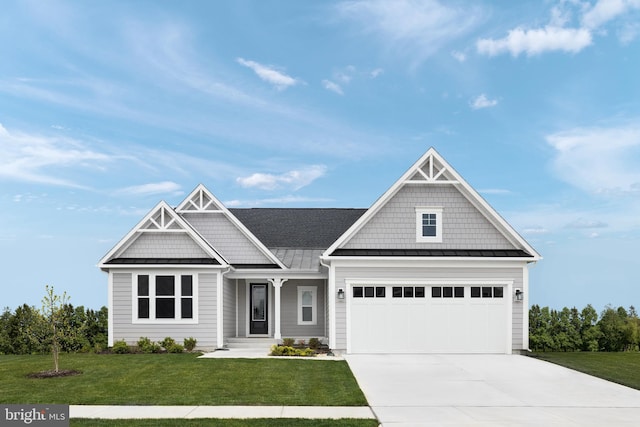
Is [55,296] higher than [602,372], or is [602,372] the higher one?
[55,296]

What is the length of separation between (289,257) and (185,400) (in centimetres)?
1412

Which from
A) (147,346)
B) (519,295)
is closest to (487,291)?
(519,295)

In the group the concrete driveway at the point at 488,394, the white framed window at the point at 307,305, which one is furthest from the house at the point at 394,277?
the white framed window at the point at 307,305

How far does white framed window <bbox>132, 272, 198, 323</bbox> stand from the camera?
2252cm

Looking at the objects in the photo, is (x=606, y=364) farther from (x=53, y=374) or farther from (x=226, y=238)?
(x=53, y=374)

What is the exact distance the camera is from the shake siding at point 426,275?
2114 cm

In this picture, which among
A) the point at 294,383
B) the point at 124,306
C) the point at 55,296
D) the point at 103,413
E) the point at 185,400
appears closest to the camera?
the point at 103,413

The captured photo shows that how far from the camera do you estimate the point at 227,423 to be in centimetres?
1049

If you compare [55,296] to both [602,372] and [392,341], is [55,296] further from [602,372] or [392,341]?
[602,372]

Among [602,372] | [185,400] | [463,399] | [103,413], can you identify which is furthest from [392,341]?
[103,413]

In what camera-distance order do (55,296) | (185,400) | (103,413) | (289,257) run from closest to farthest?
(103,413), (185,400), (55,296), (289,257)

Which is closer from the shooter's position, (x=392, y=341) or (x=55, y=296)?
(x=55, y=296)

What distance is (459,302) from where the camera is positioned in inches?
846

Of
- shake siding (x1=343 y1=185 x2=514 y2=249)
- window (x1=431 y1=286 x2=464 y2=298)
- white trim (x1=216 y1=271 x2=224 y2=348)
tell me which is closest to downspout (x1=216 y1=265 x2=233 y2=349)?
white trim (x1=216 y1=271 x2=224 y2=348)
